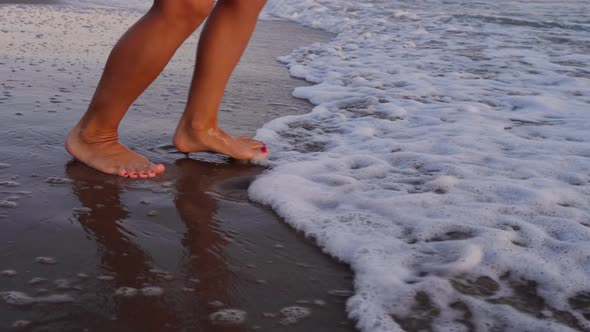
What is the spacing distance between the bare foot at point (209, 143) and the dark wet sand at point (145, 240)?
50 mm

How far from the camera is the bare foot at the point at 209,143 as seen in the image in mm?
2500

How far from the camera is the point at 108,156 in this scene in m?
2.32

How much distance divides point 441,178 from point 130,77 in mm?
1223

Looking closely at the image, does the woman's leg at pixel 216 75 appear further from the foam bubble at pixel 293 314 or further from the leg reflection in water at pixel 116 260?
the foam bubble at pixel 293 314

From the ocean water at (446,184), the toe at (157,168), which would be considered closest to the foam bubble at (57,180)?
the toe at (157,168)

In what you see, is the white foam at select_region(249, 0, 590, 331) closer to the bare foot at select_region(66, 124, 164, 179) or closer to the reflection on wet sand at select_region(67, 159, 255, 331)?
the reflection on wet sand at select_region(67, 159, 255, 331)

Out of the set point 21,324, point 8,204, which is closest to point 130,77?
point 8,204

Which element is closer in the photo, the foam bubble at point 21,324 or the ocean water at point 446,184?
the foam bubble at point 21,324

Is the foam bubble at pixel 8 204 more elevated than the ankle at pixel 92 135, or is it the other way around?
the ankle at pixel 92 135

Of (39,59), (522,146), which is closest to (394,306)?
(522,146)

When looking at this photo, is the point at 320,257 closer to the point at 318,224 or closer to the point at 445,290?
the point at 318,224

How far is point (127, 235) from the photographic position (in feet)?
5.79

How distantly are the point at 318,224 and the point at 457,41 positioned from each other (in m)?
4.91

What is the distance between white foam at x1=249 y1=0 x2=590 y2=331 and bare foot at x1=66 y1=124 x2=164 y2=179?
43cm
